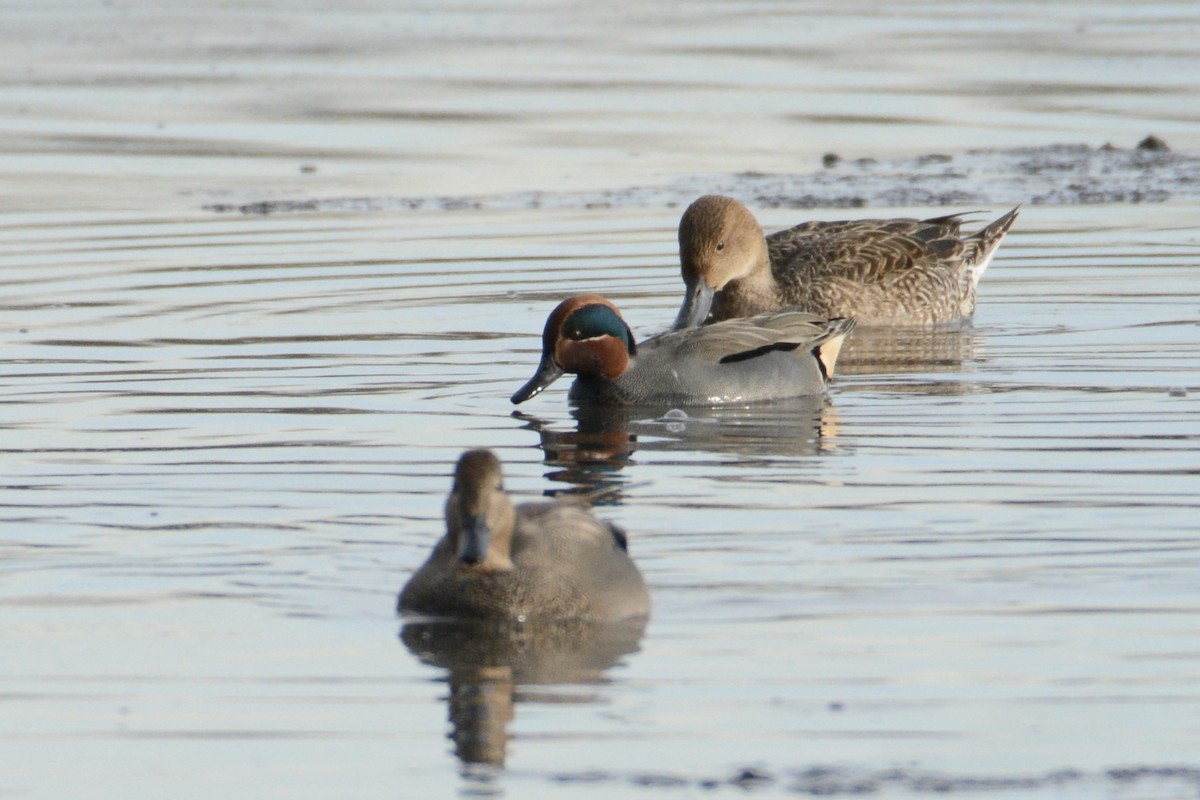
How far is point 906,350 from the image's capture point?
43.9ft

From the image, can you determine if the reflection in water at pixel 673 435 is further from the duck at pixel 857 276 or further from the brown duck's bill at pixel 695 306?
the duck at pixel 857 276

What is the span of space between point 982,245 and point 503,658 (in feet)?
28.2

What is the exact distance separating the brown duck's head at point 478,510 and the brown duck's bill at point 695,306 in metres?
6.11

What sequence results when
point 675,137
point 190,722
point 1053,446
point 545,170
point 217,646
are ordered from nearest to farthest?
point 190,722, point 217,646, point 1053,446, point 545,170, point 675,137

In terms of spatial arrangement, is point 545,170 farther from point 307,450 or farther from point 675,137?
point 307,450

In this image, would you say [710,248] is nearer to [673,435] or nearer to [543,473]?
[673,435]

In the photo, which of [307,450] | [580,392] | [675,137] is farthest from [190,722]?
[675,137]

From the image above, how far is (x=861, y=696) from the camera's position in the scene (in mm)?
6219

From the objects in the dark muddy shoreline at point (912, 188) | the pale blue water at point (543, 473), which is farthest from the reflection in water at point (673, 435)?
the dark muddy shoreline at point (912, 188)

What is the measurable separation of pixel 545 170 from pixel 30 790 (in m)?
13.3

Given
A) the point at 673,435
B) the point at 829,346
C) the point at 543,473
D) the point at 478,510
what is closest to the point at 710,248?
the point at 829,346

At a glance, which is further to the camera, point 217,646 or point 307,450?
point 307,450

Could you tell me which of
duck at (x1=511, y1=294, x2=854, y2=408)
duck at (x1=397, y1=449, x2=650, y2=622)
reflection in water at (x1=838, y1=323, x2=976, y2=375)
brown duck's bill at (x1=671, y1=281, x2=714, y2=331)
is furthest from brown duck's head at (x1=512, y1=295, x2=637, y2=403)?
duck at (x1=397, y1=449, x2=650, y2=622)

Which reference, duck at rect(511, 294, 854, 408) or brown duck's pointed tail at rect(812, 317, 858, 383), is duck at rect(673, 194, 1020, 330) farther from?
duck at rect(511, 294, 854, 408)
